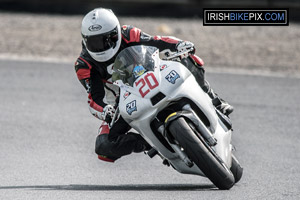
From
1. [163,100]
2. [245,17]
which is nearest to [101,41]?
[163,100]

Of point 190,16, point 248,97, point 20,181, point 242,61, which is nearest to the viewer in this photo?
point 20,181

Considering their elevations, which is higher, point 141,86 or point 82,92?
point 141,86

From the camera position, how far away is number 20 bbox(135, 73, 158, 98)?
17.4 ft

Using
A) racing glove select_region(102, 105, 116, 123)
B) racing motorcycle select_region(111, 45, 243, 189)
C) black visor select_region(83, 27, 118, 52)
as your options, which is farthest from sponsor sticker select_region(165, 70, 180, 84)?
black visor select_region(83, 27, 118, 52)

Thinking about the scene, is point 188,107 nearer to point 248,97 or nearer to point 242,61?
point 248,97

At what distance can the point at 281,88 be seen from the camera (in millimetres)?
10961

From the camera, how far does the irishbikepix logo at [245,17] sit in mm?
13625

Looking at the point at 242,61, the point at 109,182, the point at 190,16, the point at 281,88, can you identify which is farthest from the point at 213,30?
the point at 109,182

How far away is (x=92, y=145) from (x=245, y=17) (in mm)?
7383

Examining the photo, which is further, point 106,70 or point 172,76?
point 106,70

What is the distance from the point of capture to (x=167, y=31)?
15.3 meters

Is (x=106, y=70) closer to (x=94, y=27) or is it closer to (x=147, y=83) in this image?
(x=94, y=27)

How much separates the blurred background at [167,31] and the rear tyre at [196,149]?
7.08 meters

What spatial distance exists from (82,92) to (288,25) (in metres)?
7.29
